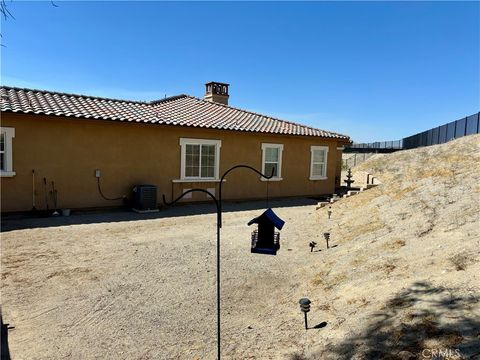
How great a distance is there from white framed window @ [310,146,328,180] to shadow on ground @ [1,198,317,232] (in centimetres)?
245

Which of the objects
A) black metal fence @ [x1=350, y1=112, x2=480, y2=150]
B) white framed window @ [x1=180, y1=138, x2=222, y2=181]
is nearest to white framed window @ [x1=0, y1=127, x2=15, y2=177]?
white framed window @ [x1=180, y1=138, x2=222, y2=181]

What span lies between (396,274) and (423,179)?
6.78 m

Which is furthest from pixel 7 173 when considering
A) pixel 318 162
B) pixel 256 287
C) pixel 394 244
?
pixel 318 162

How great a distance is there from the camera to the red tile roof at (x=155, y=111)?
11.7 m

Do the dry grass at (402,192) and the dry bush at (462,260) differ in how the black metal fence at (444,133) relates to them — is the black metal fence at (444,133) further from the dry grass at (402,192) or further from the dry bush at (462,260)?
the dry bush at (462,260)

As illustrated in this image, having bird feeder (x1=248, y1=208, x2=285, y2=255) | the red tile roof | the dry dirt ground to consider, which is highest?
the red tile roof

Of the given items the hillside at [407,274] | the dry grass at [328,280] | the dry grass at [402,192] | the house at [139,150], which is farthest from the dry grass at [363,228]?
the house at [139,150]

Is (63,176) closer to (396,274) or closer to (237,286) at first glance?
(237,286)

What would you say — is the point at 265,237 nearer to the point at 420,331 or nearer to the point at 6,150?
the point at 420,331

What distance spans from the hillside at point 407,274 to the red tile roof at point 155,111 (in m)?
6.87

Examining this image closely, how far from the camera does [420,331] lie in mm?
3451

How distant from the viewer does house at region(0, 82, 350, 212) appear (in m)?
11.0

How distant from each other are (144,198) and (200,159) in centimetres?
302

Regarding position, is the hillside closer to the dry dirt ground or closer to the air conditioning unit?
the dry dirt ground
